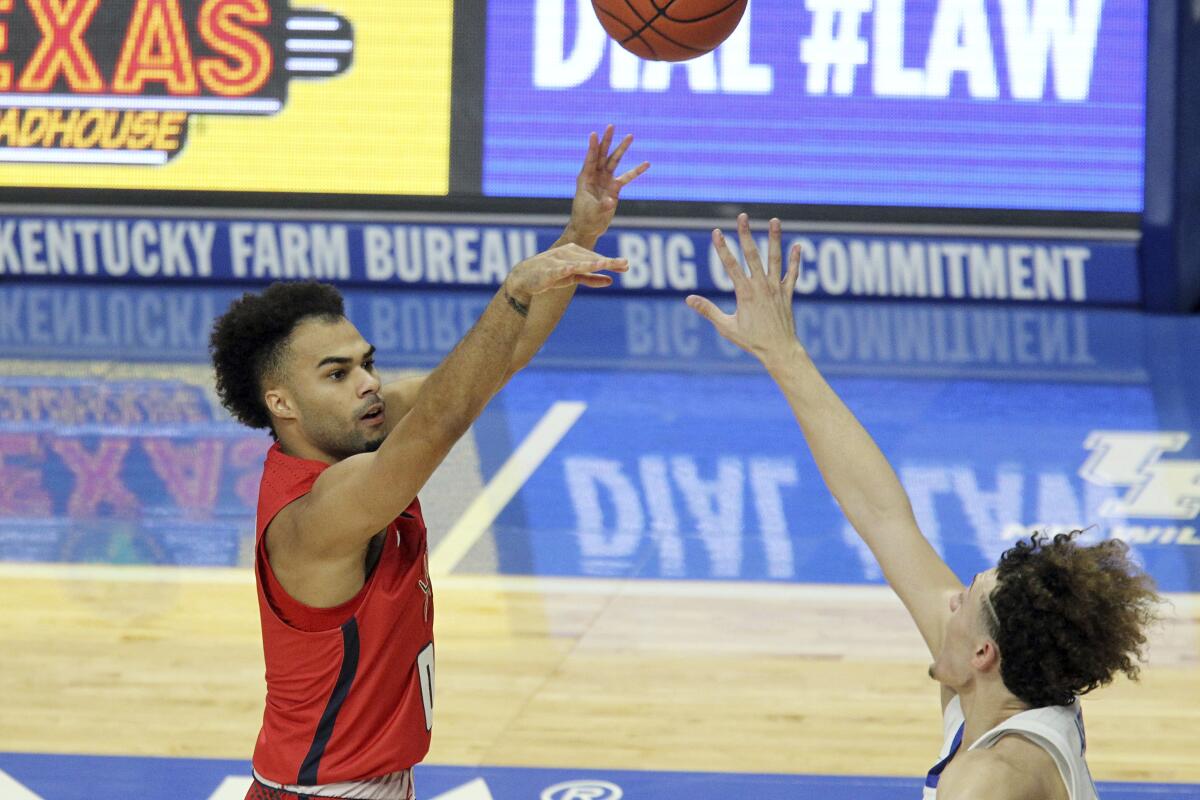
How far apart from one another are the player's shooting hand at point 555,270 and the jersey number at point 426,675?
2.86 ft

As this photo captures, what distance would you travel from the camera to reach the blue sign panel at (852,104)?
12.5 metres

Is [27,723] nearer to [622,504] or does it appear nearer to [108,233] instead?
[622,504]

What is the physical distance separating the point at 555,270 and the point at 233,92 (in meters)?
10.3

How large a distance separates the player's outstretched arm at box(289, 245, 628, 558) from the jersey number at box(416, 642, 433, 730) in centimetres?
45

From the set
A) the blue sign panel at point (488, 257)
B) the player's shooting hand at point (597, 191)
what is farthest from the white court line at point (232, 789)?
the blue sign panel at point (488, 257)

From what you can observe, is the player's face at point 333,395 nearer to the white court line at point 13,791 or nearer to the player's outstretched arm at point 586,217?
the player's outstretched arm at point 586,217

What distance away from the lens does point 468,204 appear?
12.9 metres

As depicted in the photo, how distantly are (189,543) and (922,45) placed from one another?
23.3ft

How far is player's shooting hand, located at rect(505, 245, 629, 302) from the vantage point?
3.13m

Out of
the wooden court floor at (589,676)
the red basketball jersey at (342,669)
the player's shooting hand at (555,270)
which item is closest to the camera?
the player's shooting hand at (555,270)

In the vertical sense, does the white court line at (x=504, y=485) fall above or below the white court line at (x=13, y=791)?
above

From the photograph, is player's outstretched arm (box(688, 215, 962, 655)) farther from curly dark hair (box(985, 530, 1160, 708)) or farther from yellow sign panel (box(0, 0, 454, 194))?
yellow sign panel (box(0, 0, 454, 194))

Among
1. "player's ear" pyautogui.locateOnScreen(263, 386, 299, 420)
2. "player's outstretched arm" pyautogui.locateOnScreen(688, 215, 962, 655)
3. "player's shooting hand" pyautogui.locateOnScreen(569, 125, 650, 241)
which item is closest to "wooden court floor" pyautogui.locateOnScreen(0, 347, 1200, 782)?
"player's shooting hand" pyautogui.locateOnScreen(569, 125, 650, 241)

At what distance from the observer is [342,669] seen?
11.6 feet
